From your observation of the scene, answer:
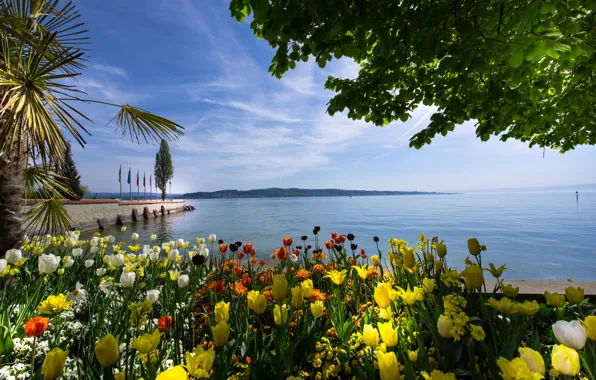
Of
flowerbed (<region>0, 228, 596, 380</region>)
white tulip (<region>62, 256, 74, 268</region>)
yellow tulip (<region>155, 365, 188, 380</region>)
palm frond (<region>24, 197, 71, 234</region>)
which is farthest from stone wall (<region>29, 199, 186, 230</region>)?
yellow tulip (<region>155, 365, 188, 380</region>)

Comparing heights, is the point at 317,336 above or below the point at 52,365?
below

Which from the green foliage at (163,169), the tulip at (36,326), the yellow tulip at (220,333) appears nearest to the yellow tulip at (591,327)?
the yellow tulip at (220,333)

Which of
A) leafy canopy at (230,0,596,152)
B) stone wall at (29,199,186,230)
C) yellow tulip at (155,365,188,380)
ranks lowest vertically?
stone wall at (29,199,186,230)

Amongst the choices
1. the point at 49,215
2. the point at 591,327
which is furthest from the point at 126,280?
the point at 49,215

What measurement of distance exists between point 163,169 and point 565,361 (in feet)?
190

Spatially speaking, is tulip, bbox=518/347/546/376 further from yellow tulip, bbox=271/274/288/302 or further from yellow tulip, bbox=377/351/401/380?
yellow tulip, bbox=271/274/288/302

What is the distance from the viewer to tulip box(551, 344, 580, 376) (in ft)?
2.53

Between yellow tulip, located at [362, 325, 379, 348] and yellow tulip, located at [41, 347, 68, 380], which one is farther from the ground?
yellow tulip, located at [41, 347, 68, 380]

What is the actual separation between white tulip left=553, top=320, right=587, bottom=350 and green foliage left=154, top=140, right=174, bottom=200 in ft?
187

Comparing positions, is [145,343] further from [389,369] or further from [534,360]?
[534,360]

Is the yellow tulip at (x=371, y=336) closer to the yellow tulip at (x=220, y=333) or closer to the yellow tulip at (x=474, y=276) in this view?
the yellow tulip at (x=220, y=333)

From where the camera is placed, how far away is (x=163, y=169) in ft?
171

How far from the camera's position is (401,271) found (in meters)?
2.59

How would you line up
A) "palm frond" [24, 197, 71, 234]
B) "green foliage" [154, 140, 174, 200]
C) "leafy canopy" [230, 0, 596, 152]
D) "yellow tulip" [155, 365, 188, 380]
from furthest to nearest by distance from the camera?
"green foliage" [154, 140, 174, 200] → "palm frond" [24, 197, 71, 234] → "leafy canopy" [230, 0, 596, 152] → "yellow tulip" [155, 365, 188, 380]
